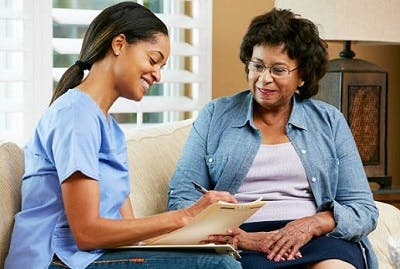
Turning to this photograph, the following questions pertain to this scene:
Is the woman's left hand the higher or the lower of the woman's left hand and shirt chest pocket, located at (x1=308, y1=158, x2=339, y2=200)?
the lower

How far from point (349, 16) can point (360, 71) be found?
217 mm

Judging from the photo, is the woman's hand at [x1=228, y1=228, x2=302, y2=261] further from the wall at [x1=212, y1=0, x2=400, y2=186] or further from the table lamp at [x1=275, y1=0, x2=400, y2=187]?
the wall at [x1=212, y1=0, x2=400, y2=186]

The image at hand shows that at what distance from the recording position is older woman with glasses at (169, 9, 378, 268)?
8.29ft

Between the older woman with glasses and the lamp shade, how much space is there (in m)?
0.62

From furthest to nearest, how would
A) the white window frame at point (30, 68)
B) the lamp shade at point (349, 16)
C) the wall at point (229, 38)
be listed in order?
the wall at point (229, 38)
the lamp shade at point (349, 16)
the white window frame at point (30, 68)

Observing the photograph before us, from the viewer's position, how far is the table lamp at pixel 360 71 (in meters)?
3.32

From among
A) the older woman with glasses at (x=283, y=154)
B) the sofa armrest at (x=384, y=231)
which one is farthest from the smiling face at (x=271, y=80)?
the sofa armrest at (x=384, y=231)

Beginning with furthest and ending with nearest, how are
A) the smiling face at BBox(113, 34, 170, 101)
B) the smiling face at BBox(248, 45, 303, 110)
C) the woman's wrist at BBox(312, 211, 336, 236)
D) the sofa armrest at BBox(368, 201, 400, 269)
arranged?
the sofa armrest at BBox(368, 201, 400, 269) → the smiling face at BBox(248, 45, 303, 110) → the woman's wrist at BBox(312, 211, 336, 236) → the smiling face at BBox(113, 34, 170, 101)

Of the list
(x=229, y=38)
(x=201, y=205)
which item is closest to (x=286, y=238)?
(x=201, y=205)

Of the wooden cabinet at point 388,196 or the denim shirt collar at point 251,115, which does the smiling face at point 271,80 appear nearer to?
the denim shirt collar at point 251,115

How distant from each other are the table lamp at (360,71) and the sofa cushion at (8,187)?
1415 mm

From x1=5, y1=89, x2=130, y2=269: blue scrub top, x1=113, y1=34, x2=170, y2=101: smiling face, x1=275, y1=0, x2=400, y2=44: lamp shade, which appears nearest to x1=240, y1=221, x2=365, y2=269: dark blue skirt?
x1=5, y1=89, x2=130, y2=269: blue scrub top

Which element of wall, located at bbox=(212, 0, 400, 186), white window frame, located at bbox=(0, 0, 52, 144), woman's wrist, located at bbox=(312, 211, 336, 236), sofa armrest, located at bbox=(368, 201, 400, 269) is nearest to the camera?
woman's wrist, located at bbox=(312, 211, 336, 236)

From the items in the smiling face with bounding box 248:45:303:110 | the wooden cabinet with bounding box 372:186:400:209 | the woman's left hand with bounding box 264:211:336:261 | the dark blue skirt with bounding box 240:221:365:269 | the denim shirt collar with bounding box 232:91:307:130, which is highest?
the smiling face with bounding box 248:45:303:110
